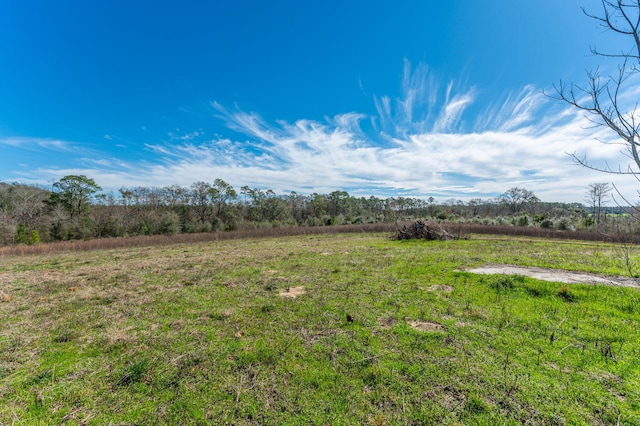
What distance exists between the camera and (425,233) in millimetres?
18031

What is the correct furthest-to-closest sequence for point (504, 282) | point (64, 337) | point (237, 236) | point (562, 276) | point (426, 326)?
point (237, 236), point (562, 276), point (504, 282), point (426, 326), point (64, 337)

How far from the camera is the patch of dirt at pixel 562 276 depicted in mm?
5766

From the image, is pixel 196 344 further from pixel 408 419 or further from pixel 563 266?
pixel 563 266

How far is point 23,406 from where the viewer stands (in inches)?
95.9

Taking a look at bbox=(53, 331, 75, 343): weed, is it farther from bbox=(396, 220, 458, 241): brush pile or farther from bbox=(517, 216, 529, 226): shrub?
bbox=(517, 216, 529, 226): shrub

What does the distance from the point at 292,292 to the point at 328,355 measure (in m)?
2.89

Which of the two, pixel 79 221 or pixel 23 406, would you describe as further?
pixel 79 221

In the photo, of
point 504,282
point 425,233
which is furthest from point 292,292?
point 425,233

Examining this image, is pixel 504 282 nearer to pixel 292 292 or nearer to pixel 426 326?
pixel 426 326

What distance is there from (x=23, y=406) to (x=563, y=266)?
1196 centimetres

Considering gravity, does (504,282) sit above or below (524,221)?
below

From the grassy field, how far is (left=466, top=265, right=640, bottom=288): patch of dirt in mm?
763

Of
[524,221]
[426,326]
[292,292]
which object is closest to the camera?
[426,326]

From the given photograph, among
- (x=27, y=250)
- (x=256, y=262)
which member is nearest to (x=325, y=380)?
(x=256, y=262)
